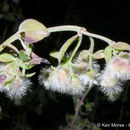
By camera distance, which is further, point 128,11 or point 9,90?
point 128,11

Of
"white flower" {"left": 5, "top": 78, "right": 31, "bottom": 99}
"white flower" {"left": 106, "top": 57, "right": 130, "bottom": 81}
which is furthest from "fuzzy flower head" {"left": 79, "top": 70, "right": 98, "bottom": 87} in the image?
"white flower" {"left": 5, "top": 78, "right": 31, "bottom": 99}

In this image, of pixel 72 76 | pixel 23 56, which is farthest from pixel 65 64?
pixel 23 56

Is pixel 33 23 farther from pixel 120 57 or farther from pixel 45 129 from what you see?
pixel 45 129

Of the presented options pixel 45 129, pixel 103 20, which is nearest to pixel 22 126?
pixel 45 129

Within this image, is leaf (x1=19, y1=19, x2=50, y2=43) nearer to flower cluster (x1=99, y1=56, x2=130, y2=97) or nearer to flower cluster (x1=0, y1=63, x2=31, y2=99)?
flower cluster (x1=0, y1=63, x2=31, y2=99)

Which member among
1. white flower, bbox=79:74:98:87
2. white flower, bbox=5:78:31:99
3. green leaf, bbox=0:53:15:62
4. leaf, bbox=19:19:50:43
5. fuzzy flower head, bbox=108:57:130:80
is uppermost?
leaf, bbox=19:19:50:43

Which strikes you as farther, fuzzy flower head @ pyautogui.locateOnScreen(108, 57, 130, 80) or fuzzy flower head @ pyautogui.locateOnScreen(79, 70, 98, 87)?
fuzzy flower head @ pyautogui.locateOnScreen(79, 70, 98, 87)

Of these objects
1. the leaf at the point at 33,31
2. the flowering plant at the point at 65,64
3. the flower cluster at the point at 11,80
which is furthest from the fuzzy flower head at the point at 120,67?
the flower cluster at the point at 11,80
